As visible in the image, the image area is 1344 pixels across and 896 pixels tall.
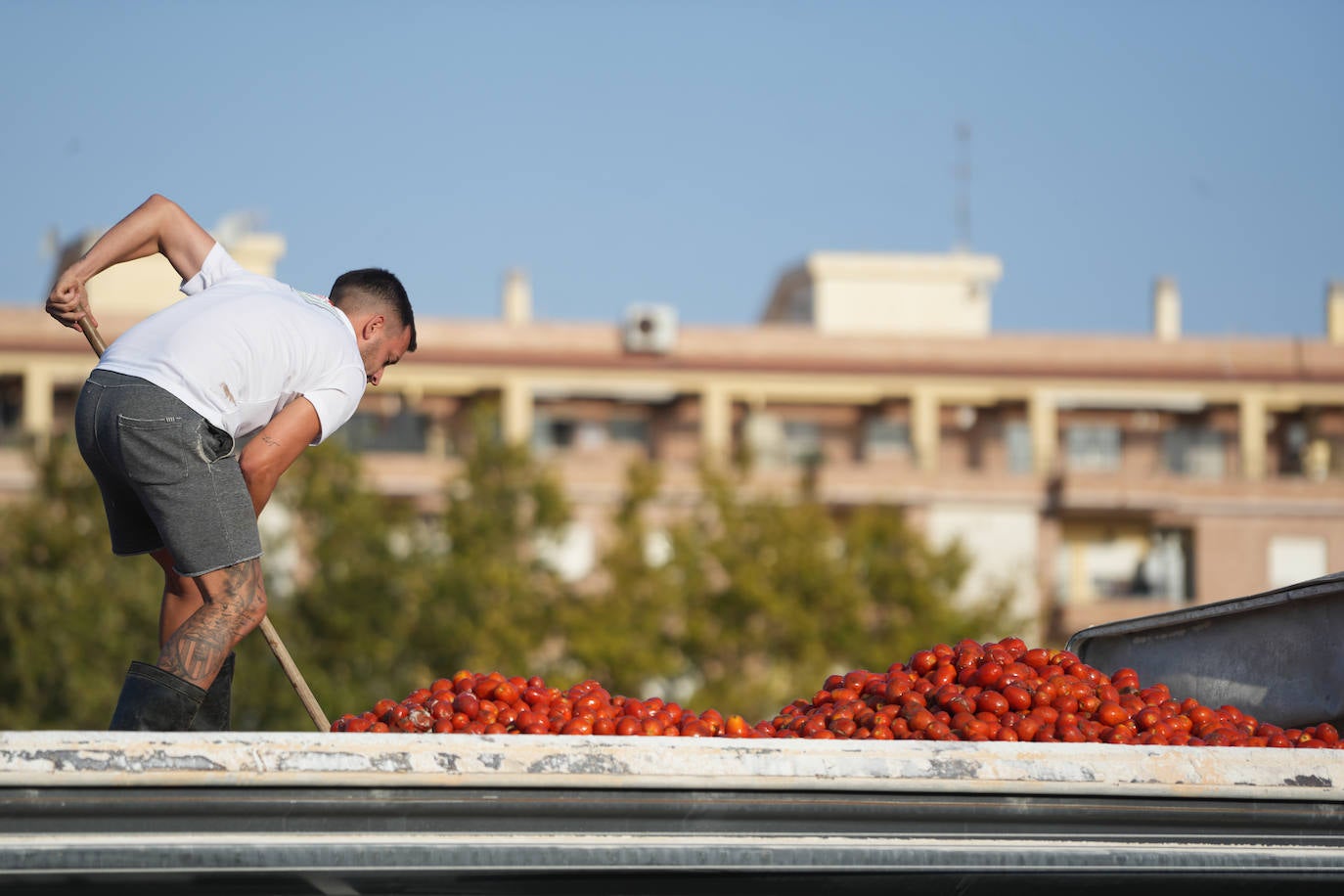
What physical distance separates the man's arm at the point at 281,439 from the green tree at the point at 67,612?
2666cm

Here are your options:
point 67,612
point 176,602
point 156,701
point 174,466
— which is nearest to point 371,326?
point 174,466

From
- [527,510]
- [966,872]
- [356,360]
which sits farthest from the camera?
[527,510]

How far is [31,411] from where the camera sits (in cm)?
4178

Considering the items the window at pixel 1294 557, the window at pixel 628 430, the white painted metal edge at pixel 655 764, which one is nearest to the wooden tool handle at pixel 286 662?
the white painted metal edge at pixel 655 764

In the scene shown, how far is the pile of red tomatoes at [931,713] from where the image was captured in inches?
170

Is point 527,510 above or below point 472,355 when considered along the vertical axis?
below

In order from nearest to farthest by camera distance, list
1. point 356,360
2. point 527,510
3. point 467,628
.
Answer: point 356,360 < point 467,628 < point 527,510

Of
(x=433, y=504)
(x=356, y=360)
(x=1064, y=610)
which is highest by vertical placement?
(x=356, y=360)

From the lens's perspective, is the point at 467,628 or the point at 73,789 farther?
the point at 467,628

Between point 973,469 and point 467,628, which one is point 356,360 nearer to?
point 467,628

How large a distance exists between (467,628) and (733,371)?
14.0 meters

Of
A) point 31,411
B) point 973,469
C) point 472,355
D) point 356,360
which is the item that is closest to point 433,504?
point 472,355

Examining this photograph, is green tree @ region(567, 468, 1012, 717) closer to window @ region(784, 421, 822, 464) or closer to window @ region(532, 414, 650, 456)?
window @ region(784, 421, 822, 464)

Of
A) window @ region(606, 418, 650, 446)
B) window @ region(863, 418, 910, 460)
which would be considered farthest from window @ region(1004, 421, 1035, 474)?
window @ region(606, 418, 650, 446)
